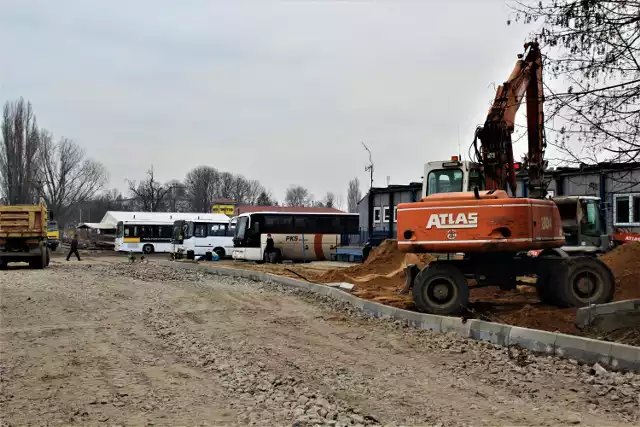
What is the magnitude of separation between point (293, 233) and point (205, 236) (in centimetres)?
861

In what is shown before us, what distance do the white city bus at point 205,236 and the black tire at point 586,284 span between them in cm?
3155

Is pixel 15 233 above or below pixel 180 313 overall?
above

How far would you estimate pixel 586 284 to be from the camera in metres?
11.4

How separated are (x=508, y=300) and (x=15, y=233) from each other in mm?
21722

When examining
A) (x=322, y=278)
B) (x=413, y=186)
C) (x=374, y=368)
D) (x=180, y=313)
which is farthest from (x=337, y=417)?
(x=413, y=186)

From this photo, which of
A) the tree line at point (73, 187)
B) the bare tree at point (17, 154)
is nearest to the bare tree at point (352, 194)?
the tree line at point (73, 187)

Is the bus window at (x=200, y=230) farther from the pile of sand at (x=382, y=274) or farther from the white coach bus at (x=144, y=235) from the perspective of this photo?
the pile of sand at (x=382, y=274)

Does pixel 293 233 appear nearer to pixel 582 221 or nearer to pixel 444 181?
pixel 582 221

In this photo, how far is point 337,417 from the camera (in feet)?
17.9

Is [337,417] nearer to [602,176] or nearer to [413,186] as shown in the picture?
[602,176]

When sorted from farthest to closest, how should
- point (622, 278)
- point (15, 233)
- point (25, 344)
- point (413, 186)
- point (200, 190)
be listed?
1. point (200, 190)
2. point (413, 186)
3. point (15, 233)
4. point (622, 278)
5. point (25, 344)

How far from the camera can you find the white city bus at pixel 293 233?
3459cm

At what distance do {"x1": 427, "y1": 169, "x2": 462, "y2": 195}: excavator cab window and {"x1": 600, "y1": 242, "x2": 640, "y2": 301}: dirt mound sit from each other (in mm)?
4067

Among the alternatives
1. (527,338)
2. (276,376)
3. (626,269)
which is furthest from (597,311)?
(626,269)
